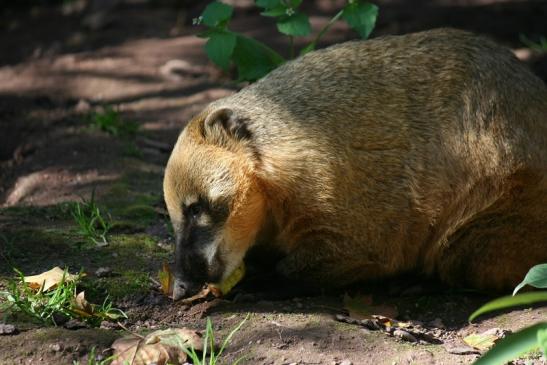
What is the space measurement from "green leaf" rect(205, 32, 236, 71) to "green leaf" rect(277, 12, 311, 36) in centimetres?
37

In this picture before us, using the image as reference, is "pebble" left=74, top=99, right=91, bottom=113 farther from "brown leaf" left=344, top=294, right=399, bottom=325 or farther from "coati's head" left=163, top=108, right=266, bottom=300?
"brown leaf" left=344, top=294, right=399, bottom=325

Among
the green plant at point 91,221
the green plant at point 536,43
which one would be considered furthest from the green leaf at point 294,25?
the green plant at point 536,43

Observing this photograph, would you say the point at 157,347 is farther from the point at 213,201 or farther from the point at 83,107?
the point at 83,107

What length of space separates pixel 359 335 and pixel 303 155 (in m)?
1.17

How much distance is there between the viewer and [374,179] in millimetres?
5156

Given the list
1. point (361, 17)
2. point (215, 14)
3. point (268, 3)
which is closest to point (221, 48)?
point (215, 14)

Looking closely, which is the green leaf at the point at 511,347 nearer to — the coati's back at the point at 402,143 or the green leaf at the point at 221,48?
the coati's back at the point at 402,143

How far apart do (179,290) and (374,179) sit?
1.36m

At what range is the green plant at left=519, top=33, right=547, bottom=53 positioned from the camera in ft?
29.0

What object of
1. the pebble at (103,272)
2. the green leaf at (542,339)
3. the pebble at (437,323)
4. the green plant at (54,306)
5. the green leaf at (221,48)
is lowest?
the pebble at (437,323)

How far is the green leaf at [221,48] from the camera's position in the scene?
6000 mm

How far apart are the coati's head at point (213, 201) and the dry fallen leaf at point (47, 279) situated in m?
0.64

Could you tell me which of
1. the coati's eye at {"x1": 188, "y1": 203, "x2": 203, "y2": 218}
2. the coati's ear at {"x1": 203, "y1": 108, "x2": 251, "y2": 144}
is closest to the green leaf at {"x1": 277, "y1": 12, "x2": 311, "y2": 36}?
the coati's ear at {"x1": 203, "y1": 108, "x2": 251, "y2": 144}

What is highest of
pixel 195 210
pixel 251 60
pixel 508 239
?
pixel 251 60
